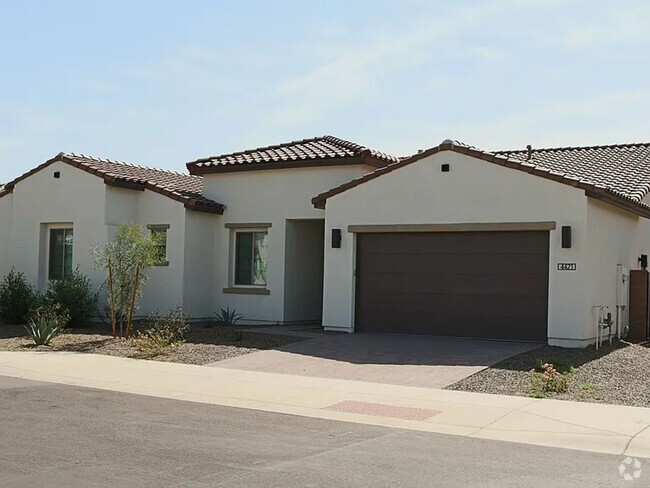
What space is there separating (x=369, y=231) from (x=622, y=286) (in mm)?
5832

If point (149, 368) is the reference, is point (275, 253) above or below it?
above

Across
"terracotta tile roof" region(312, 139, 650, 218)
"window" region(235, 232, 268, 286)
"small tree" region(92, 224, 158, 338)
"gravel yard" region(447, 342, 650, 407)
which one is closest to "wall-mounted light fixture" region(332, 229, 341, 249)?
"terracotta tile roof" region(312, 139, 650, 218)

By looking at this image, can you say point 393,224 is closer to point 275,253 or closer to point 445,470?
point 275,253

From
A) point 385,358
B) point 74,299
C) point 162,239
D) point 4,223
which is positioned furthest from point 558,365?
point 4,223

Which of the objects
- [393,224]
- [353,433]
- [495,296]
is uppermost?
[393,224]

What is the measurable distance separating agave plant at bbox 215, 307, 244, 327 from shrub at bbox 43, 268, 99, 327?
10.7 ft

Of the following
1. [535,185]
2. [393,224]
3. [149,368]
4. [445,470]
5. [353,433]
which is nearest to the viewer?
[445,470]

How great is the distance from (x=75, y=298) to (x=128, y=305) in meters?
2.30

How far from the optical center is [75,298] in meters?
21.4

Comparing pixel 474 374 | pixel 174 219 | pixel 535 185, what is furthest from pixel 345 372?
pixel 174 219

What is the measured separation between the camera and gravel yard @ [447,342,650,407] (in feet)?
40.6

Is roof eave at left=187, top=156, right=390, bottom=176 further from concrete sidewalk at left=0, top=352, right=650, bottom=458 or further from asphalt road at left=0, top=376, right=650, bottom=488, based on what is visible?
asphalt road at left=0, top=376, right=650, bottom=488

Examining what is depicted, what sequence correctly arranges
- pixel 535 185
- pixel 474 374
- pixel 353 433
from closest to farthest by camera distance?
pixel 353 433, pixel 474 374, pixel 535 185

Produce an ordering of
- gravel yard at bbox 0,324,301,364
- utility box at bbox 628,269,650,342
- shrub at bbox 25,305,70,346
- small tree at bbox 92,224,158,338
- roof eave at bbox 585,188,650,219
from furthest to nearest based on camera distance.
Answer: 1. small tree at bbox 92,224,158,338
2. utility box at bbox 628,269,650,342
3. shrub at bbox 25,305,70,346
4. roof eave at bbox 585,188,650,219
5. gravel yard at bbox 0,324,301,364
